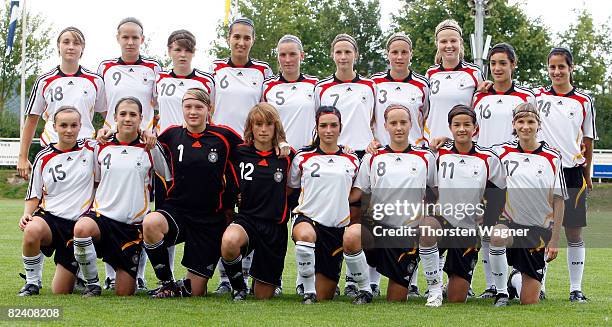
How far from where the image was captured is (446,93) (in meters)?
7.00

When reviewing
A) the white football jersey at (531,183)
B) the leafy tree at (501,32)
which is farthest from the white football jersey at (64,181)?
the leafy tree at (501,32)

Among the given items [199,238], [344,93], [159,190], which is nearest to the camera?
[199,238]

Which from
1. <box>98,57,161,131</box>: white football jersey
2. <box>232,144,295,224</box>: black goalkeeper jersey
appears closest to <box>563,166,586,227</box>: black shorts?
<box>232,144,295,224</box>: black goalkeeper jersey

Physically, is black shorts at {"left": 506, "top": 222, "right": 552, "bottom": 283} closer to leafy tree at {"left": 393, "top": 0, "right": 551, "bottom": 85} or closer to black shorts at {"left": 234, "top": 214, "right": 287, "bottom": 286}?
black shorts at {"left": 234, "top": 214, "right": 287, "bottom": 286}

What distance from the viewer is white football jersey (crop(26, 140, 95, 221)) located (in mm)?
6426

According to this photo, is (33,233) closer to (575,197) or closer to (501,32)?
(575,197)

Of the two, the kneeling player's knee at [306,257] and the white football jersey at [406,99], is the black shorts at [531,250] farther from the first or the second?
the kneeling player's knee at [306,257]

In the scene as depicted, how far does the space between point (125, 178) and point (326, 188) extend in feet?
5.07

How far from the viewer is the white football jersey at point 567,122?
682cm

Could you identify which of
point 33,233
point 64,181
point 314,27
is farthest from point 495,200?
point 314,27

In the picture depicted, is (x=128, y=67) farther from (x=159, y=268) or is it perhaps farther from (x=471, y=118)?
(x=471, y=118)

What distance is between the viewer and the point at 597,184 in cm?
2508

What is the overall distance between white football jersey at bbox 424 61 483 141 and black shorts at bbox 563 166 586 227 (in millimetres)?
1019

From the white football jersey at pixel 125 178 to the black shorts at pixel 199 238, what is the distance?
20 centimetres
